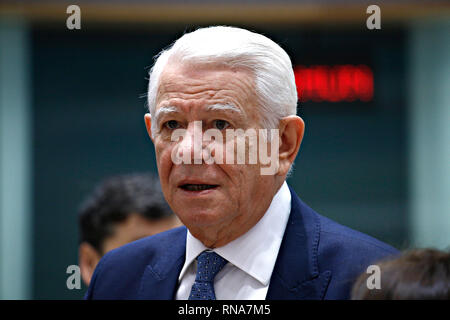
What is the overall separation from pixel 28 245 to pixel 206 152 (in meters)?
3.19

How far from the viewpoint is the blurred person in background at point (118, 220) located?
191 centimetres

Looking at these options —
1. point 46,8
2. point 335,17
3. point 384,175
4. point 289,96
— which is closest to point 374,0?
point 335,17

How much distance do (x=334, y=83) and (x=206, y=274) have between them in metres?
2.80

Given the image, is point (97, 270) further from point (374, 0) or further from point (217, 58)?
point (374, 0)

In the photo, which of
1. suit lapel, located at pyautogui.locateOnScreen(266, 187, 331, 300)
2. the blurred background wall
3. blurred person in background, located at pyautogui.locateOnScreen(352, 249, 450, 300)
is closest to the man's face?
suit lapel, located at pyautogui.locateOnScreen(266, 187, 331, 300)

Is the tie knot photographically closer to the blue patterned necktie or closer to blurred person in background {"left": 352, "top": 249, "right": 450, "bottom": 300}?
the blue patterned necktie

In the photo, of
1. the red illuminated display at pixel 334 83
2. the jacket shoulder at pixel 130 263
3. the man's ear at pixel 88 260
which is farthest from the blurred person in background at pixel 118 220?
the red illuminated display at pixel 334 83

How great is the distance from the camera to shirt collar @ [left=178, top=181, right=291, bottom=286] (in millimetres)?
1209

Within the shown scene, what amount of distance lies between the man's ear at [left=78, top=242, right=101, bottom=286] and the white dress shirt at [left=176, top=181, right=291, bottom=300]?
0.71 metres

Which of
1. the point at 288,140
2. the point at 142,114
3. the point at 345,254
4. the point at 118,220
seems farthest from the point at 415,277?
the point at 142,114

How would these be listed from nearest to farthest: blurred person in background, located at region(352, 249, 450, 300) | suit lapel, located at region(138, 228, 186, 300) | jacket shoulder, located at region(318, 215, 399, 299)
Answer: blurred person in background, located at region(352, 249, 450, 300) → jacket shoulder, located at region(318, 215, 399, 299) → suit lapel, located at region(138, 228, 186, 300)

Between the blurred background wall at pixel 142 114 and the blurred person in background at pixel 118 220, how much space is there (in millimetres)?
1963
